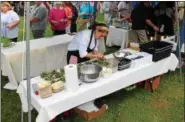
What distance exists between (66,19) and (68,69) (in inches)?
113

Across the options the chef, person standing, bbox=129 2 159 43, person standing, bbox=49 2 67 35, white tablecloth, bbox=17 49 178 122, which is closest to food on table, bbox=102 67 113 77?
→ white tablecloth, bbox=17 49 178 122

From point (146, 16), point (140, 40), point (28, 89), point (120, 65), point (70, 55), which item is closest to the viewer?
point (28, 89)

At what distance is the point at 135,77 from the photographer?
11.6 feet

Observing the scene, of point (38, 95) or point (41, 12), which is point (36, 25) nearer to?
point (41, 12)

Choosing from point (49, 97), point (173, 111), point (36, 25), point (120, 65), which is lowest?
point (173, 111)

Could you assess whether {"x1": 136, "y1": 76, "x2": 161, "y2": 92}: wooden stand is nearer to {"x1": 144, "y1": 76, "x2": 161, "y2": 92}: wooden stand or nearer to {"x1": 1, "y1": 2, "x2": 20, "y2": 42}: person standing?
{"x1": 144, "y1": 76, "x2": 161, "y2": 92}: wooden stand

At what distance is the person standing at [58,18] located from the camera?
5230 mm

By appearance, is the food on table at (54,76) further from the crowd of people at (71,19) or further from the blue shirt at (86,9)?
the blue shirt at (86,9)

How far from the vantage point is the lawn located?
3611 mm

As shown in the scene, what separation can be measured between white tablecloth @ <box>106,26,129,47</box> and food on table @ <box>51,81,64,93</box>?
130 inches

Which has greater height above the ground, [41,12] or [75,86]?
[41,12]

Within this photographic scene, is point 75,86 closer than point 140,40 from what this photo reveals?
Yes

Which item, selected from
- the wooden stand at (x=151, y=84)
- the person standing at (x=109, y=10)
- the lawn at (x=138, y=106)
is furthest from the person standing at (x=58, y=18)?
the person standing at (x=109, y=10)

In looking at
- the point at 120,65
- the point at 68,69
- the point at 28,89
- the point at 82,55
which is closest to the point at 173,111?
the point at 120,65
